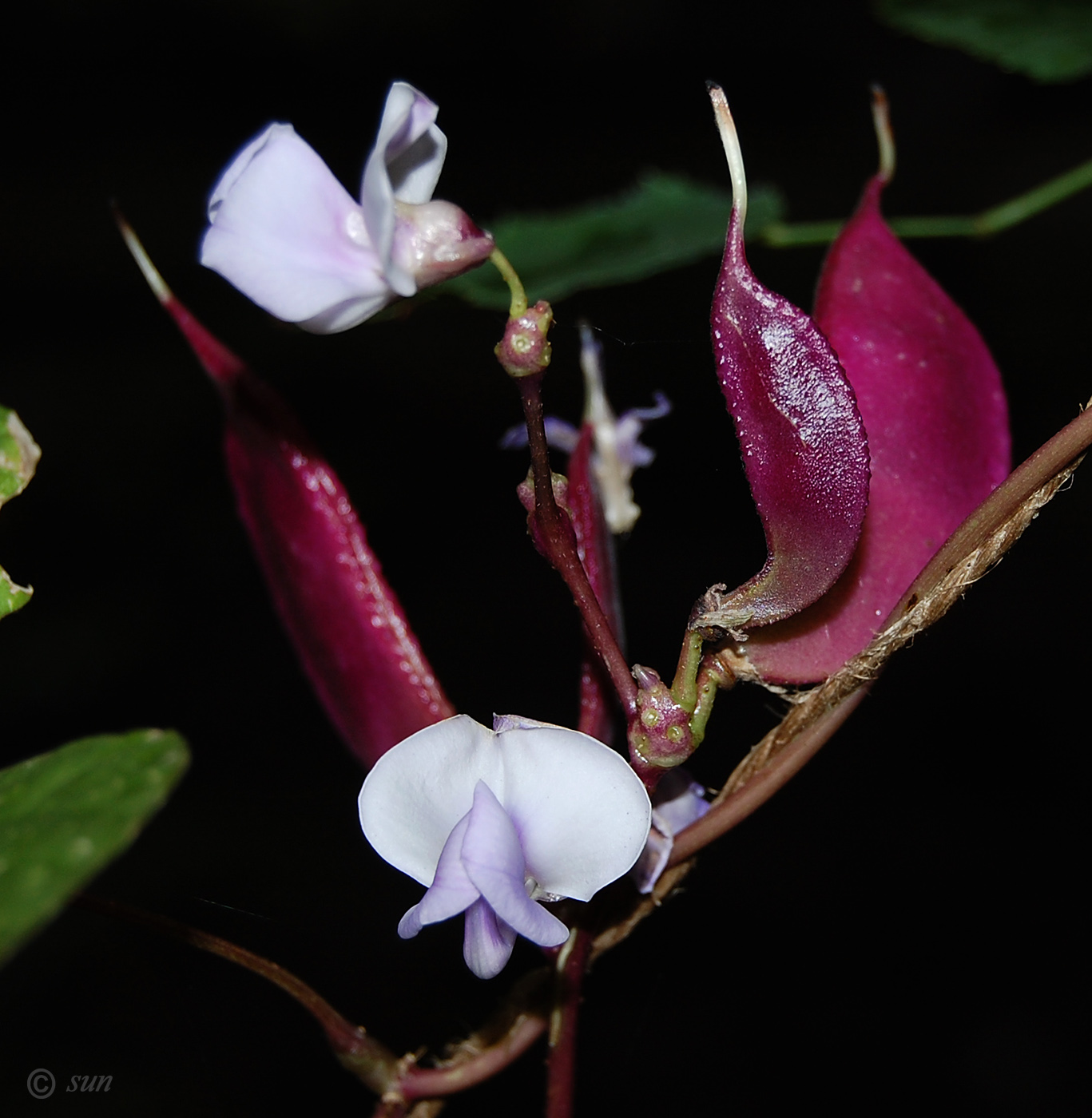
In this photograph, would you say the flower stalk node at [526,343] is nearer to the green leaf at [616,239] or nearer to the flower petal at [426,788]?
the flower petal at [426,788]

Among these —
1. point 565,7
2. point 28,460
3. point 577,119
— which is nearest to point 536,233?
point 28,460

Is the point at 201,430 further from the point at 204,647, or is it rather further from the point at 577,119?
the point at 577,119

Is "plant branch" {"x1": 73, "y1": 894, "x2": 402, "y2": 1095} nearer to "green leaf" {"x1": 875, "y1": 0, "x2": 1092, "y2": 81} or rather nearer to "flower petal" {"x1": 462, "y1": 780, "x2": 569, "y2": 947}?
"flower petal" {"x1": 462, "y1": 780, "x2": 569, "y2": 947}

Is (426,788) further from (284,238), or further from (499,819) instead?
(284,238)

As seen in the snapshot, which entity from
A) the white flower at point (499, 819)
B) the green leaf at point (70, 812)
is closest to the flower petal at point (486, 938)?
the white flower at point (499, 819)

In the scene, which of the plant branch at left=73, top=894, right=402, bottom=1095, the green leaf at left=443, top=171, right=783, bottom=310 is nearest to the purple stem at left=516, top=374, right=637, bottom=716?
the plant branch at left=73, top=894, right=402, bottom=1095

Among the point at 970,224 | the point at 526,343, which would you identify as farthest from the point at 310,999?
the point at 970,224
